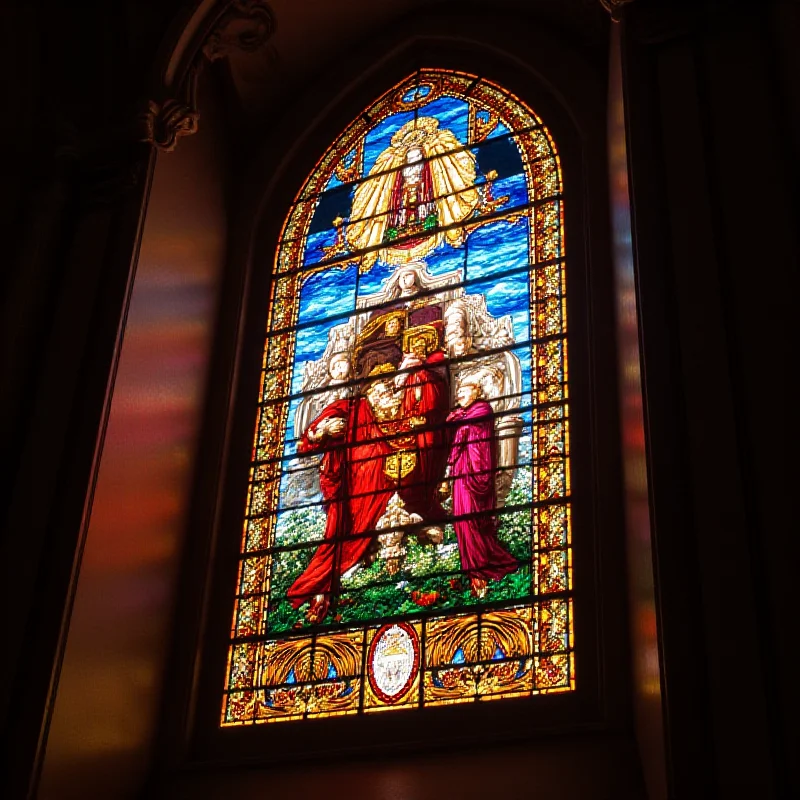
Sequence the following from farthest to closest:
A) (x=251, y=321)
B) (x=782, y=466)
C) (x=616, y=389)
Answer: (x=251, y=321) → (x=616, y=389) → (x=782, y=466)

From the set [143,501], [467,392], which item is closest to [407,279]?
[467,392]

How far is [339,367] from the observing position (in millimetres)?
6277

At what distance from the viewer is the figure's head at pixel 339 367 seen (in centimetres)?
623

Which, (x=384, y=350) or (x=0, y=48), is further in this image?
(x=0, y=48)

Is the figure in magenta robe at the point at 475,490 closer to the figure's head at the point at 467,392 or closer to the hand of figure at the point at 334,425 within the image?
the figure's head at the point at 467,392

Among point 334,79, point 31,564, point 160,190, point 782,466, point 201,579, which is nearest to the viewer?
point 782,466

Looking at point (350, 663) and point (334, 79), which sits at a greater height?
point (334, 79)

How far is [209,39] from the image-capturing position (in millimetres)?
6441

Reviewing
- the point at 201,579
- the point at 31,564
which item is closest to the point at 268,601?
the point at 201,579

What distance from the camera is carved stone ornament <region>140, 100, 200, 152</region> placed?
6.22 meters

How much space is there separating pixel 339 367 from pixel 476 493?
46.2 inches

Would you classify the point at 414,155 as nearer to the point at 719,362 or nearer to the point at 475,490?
the point at 475,490

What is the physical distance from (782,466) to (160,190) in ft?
12.0

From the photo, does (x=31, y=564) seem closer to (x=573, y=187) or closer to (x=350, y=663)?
(x=350, y=663)
